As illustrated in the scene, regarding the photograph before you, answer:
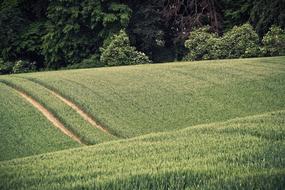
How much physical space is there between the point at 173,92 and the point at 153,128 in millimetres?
5534

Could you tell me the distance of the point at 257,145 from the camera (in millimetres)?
10578

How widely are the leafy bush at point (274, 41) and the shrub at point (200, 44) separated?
4.07 meters

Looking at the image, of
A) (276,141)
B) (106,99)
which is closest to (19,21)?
(106,99)

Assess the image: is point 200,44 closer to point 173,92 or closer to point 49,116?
point 173,92

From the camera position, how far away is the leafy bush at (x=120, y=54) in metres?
39.9

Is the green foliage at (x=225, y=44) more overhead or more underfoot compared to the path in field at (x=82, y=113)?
more underfoot

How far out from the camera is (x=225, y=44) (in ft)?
130

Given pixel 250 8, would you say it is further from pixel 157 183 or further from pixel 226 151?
pixel 157 183

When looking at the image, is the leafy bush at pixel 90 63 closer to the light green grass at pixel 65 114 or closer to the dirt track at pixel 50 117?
the light green grass at pixel 65 114

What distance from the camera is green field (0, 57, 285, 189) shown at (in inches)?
320

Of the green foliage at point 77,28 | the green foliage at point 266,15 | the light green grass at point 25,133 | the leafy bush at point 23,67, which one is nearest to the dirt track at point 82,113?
the light green grass at point 25,133

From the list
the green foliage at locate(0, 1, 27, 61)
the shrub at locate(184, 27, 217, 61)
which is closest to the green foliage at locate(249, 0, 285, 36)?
the shrub at locate(184, 27, 217, 61)

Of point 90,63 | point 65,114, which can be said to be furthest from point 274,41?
point 65,114

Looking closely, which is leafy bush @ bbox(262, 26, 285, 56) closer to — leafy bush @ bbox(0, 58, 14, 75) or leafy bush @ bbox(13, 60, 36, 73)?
leafy bush @ bbox(13, 60, 36, 73)
